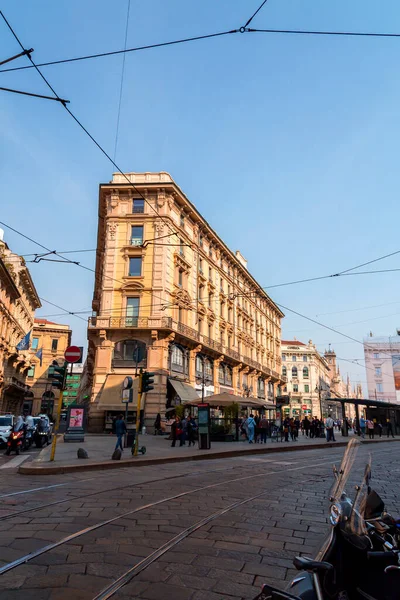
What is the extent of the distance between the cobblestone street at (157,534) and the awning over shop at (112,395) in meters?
17.9

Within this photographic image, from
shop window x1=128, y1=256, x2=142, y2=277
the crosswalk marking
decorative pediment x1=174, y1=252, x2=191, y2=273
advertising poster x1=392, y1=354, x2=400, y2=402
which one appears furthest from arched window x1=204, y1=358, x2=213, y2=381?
advertising poster x1=392, y1=354, x2=400, y2=402

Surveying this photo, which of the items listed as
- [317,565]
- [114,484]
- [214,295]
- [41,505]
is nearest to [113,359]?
[214,295]

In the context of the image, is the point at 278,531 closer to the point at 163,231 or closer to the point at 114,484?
the point at 114,484

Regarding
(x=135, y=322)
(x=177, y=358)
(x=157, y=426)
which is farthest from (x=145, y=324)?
(x=157, y=426)

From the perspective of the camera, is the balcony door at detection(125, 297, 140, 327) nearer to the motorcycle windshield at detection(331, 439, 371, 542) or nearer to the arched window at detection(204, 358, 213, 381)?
the arched window at detection(204, 358, 213, 381)

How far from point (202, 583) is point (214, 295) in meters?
34.8

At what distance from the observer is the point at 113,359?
28188mm

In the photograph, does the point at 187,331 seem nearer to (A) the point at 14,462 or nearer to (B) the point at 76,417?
(B) the point at 76,417

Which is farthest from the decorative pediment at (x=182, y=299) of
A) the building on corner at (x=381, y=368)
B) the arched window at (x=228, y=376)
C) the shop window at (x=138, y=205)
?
the building on corner at (x=381, y=368)

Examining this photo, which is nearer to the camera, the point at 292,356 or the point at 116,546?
the point at 116,546

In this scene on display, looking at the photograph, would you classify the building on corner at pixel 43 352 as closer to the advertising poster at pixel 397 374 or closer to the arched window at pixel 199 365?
the arched window at pixel 199 365

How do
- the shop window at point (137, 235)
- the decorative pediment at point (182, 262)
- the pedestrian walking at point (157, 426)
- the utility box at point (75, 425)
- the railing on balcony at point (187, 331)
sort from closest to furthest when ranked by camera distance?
1. the utility box at point (75, 425)
2. the pedestrian walking at point (157, 426)
3. the railing on balcony at point (187, 331)
4. the shop window at point (137, 235)
5. the decorative pediment at point (182, 262)

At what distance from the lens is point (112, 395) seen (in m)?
27.0

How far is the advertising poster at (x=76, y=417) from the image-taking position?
19.7 metres
